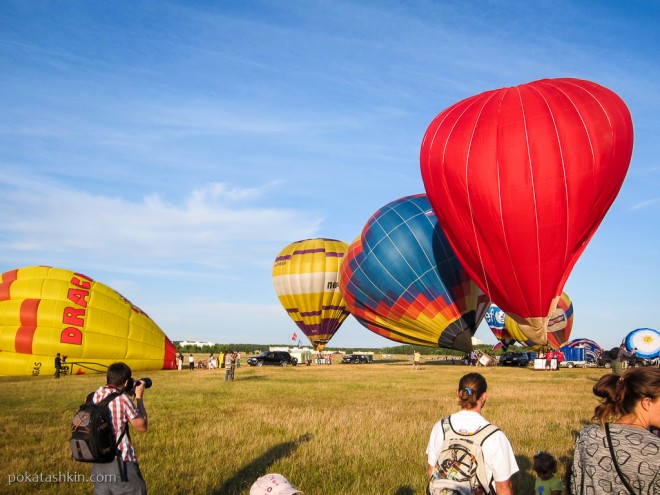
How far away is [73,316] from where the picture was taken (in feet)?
81.3

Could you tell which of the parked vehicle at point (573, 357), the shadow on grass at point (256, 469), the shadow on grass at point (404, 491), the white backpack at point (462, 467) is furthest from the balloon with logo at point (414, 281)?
the white backpack at point (462, 467)

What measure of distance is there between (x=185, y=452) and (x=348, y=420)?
4169mm

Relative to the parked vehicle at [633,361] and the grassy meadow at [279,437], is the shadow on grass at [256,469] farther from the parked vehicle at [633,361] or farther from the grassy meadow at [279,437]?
the parked vehicle at [633,361]

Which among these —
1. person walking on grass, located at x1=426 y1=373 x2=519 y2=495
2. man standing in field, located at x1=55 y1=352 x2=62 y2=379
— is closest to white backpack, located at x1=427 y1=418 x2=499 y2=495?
person walking on grass, located at x1=426 y1=373 x2=519 y2=495

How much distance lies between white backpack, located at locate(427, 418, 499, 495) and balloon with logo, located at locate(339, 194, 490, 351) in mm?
23801

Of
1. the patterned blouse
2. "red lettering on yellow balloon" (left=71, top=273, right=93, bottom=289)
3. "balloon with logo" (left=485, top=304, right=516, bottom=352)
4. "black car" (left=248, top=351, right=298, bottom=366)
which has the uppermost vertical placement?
"balloon with logo" (left=485, top=304, right=516, bottom=352)

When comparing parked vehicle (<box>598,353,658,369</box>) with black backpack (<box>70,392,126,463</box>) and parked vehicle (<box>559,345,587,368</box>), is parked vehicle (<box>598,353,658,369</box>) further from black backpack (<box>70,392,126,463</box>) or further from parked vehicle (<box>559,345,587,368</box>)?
black backpack (<box>70,392,126,463</box>)

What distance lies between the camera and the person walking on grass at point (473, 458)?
158 inches

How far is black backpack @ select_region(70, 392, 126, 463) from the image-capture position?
4.57m

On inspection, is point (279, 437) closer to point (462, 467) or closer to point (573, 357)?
point (462, 467)

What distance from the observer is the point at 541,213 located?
1833 cm

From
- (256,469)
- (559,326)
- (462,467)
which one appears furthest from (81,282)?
(559,326)

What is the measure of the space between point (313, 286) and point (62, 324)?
77.5ft

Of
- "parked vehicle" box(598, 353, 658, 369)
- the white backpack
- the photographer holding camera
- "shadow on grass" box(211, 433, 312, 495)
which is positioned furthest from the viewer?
"parked vehicle" box(598, 353, 658, 369)
